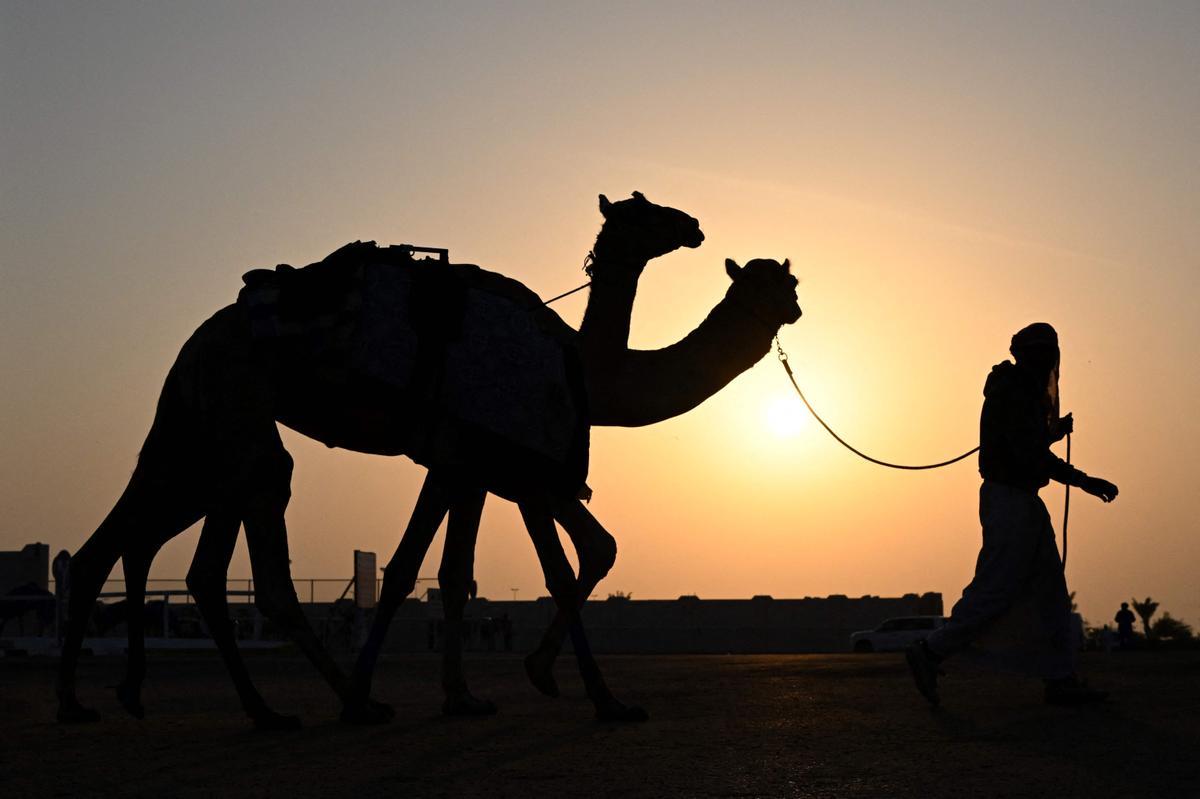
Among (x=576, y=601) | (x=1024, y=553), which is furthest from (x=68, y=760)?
(x=1024, y=553)

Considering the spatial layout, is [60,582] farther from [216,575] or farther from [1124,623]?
[216,575]

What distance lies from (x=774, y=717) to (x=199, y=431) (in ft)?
14.0

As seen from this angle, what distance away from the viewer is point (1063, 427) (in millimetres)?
12305

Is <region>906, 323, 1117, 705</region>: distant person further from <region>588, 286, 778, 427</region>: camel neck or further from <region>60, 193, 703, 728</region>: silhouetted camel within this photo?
<region>60, 193, 703, 728</region>: silhouetted camel

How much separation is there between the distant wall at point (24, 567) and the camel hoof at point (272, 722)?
195 ft

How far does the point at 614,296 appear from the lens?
10.8 metres

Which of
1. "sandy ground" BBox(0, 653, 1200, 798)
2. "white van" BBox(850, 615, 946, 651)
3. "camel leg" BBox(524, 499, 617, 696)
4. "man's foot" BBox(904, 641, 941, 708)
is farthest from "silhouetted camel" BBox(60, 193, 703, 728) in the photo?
"white van" BBox(850, 615, 946, 651)

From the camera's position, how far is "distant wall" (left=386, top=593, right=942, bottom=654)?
220 feet

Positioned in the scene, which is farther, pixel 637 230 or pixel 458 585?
pixel 458 585

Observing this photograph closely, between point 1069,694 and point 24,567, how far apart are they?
202 feet

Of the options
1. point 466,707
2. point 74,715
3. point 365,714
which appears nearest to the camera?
point 365,714

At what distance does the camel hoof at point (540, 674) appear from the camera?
11383mm

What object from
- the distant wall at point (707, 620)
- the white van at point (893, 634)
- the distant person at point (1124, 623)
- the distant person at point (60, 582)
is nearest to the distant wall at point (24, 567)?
the distant wall at point (707, 620)

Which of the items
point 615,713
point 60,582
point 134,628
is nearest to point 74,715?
point 134,628
